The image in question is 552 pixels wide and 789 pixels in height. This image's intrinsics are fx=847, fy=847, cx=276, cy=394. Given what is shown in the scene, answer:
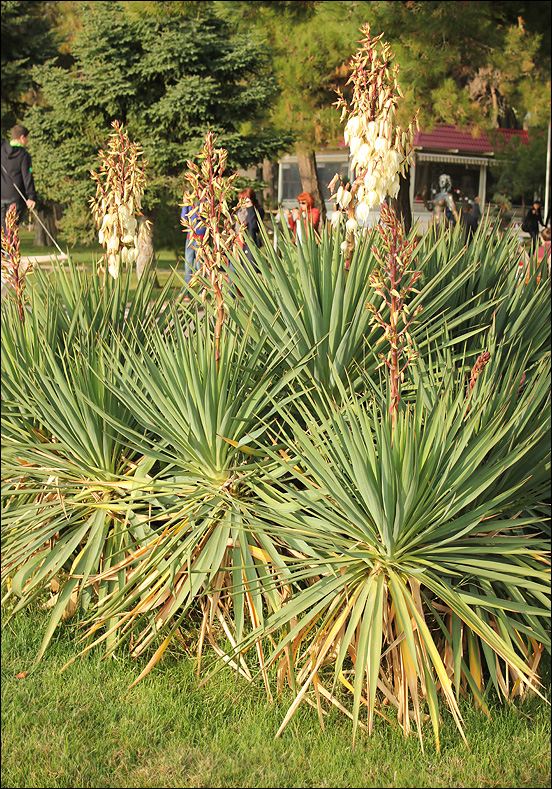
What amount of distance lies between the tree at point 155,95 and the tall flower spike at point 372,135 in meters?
13.5

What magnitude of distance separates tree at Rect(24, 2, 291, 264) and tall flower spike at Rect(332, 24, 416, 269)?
13532 millimetres

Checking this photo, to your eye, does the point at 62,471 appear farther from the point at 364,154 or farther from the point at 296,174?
the point at 296,174

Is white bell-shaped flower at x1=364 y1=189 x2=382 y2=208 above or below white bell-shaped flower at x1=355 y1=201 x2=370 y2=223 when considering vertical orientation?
above

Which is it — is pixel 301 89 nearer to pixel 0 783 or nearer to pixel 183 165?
pixel 183 165

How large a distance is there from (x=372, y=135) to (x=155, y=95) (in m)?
15.6

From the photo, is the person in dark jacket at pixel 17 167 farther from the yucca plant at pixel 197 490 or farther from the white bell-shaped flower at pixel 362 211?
the yucca plant at pixel 197 490

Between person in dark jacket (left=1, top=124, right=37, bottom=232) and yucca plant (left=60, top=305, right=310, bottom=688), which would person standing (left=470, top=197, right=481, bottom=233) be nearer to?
yucca plant (left=60, top=305, right=310, bottom=688)

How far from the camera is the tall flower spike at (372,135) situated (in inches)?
160

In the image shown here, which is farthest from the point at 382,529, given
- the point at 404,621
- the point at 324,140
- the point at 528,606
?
the point at 324,140

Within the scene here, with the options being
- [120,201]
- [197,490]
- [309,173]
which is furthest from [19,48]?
[197,490]

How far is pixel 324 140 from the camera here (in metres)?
20.8

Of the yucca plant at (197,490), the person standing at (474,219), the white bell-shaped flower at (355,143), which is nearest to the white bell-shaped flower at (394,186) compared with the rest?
the white bell-shaped flower at (355,143)

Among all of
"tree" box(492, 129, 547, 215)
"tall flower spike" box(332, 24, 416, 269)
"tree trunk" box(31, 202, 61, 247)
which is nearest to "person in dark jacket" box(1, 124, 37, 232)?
"tall flower spike" box(332, 24, 416, 269)

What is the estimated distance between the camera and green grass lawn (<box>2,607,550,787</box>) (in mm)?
2795
